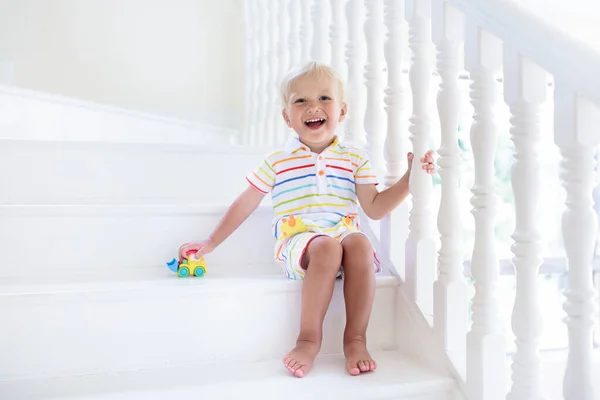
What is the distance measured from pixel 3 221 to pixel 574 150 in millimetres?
1210

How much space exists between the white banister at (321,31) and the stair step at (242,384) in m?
1.13

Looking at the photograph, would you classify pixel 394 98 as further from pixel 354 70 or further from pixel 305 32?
pixel 305 32

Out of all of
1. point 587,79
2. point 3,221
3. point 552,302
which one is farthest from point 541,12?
point 3,221

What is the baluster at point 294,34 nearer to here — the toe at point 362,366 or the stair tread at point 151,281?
the stair tread at point 151,281

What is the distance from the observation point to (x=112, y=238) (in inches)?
60.3

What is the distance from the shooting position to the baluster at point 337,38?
193 centimetres

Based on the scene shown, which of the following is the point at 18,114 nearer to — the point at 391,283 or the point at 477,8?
the point at 391,283

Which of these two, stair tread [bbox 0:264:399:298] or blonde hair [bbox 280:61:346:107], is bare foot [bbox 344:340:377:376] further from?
blonde hair [bbox 280:61:346:107]

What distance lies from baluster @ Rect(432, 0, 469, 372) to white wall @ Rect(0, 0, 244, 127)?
2.01 metres

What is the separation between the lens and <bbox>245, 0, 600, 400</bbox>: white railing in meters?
0.97

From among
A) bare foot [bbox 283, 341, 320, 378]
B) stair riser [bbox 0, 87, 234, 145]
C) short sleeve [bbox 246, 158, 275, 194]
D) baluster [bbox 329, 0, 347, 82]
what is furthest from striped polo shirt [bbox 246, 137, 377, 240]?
stair riser [bbox 0, 87, 234, 145]

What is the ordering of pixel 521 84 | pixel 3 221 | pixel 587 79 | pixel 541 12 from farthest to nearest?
pixel 541 12 < pixel 3 221 < pixel 521 84 < pixel 587 79

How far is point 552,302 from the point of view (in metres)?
3.54

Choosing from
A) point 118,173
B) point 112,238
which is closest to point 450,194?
point 112,238
